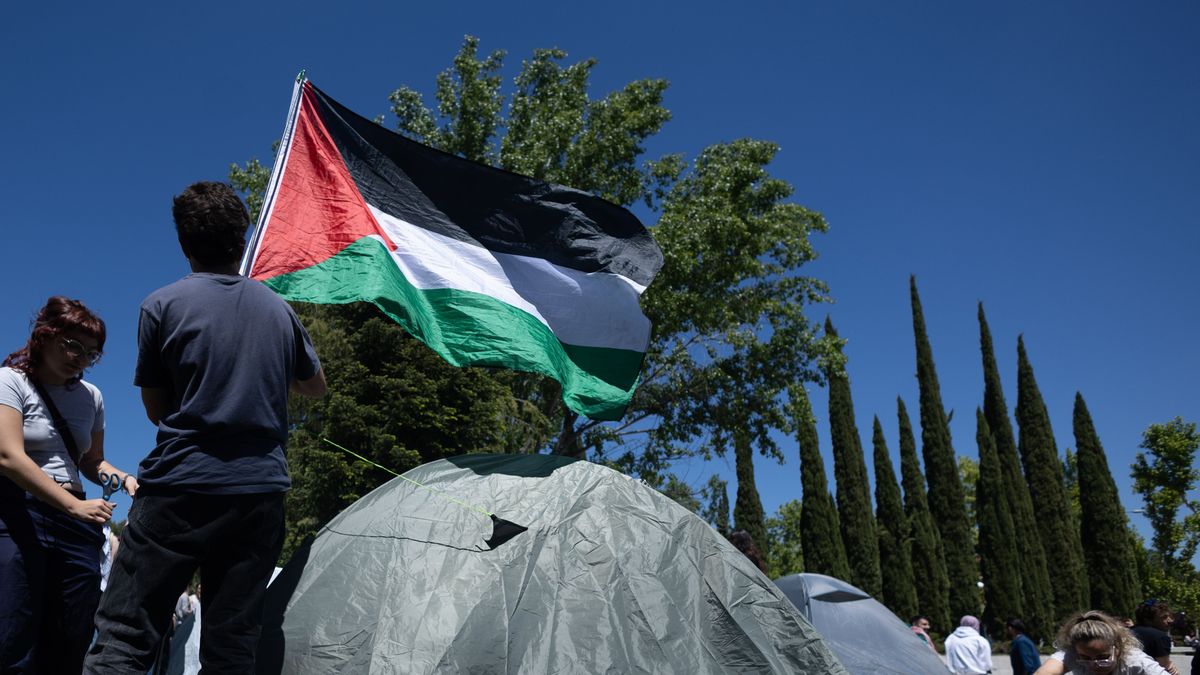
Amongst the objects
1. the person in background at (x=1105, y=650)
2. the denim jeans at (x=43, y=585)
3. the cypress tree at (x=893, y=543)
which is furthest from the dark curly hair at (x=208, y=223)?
the cypress tree at (x=893, y=543)

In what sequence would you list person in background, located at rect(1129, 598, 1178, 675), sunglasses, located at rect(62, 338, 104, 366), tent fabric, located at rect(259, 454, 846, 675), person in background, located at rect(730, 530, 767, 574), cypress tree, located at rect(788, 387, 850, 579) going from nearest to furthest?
sunglasses, located at rect(62, 338, 104, 366), tent fabric, located at rect(259, 454, 846, 675), person in background, located at rect(1129, 598, 1178, 675), person in background, located at rect(730, 530, 767, 574), cypress tree, located at rect(788, 387, 850, 579)

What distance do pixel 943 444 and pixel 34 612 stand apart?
34800 millimetres

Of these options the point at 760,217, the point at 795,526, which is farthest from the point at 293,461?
the point at 795,526

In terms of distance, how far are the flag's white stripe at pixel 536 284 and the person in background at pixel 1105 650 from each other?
2.86 meters

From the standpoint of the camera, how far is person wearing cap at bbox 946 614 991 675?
1036cm

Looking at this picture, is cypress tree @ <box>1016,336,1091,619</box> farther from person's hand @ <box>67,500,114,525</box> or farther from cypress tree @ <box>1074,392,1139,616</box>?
person's hand @ <box>67,500,114,525</box>

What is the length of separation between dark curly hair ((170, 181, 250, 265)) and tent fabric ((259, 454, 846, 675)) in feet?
5.06

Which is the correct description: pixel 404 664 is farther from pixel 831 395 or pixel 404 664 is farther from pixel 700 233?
pixel 831 395

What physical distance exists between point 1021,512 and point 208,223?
36829 mm

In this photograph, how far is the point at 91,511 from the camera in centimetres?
280

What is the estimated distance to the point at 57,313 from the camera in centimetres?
304

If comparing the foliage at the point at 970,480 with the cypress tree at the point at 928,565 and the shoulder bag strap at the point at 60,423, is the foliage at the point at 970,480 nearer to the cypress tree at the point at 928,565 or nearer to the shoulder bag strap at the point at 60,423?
the cypress tree at the point at 928,565

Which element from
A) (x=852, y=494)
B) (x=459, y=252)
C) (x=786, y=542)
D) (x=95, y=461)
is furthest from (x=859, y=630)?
(x=786, y=542)

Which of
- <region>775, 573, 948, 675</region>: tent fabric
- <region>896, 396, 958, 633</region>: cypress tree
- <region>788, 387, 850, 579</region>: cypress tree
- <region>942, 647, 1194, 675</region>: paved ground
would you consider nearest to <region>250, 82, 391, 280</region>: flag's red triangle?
<region>775, 573, 948, 675</region>: tent fabric
